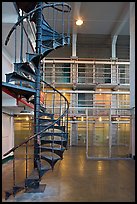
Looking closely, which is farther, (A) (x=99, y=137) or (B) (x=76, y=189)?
(A) (x=99, y=137)

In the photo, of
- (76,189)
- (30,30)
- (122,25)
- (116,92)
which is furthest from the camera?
(116,92)

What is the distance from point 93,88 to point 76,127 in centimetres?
259

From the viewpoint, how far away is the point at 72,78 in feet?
42.2

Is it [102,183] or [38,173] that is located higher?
[38,173]

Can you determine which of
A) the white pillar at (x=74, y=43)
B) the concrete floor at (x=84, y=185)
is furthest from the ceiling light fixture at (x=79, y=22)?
the concrete floor at (x=84, y=185)

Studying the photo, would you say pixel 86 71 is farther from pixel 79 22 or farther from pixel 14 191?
pixel 14 191

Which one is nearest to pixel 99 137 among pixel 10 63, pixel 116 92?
pixel 116 92

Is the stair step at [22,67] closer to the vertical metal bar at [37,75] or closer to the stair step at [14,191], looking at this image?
the vertical metal bar at [37,75]

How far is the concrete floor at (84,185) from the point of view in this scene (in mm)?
3676

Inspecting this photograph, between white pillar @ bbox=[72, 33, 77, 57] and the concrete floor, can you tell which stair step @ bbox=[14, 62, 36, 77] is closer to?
the concrete floor

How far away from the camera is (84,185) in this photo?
4.51m

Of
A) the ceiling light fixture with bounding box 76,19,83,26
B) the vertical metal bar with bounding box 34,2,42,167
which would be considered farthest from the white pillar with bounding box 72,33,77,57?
the vertical metal bar with bounding box 34,2,42,167

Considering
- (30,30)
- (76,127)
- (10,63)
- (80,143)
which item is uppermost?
(30,30)

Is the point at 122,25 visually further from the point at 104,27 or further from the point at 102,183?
Answer: the point at 102,183
